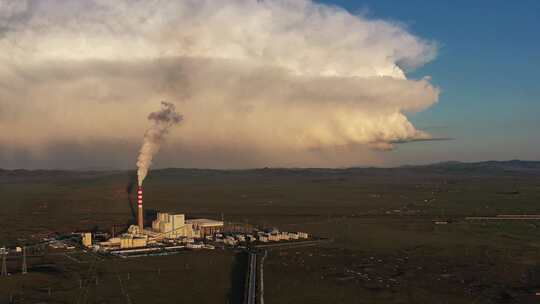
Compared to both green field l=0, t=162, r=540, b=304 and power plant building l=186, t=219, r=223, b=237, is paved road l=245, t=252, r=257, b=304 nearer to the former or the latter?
green field l=0, t=162, r=540, b=304

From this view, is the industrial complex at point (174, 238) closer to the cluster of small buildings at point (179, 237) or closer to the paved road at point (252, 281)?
the cluster of small buildings at point (179, 237)

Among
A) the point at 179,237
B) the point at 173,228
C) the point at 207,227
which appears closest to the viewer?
the point at 179,237

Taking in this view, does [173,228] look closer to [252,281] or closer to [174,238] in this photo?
[174,238]

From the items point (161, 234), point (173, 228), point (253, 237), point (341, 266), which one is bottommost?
point (341, 266)

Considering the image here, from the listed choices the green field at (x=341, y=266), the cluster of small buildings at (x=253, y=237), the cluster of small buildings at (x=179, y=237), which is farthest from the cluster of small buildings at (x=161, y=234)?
the green field at (x=341, y=266)

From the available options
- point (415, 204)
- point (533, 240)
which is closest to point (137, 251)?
point (533, 240)

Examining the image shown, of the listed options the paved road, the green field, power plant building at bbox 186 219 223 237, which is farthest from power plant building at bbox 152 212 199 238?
the paved road

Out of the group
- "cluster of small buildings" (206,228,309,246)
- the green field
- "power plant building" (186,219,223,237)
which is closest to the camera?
the green field

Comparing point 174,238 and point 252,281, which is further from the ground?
point 174,238

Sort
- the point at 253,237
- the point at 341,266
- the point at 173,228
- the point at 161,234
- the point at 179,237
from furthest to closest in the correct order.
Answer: the point at 173,228 < the point at 179,237 < the point at 161,234 < the point at 253,237 < the point at 341,266

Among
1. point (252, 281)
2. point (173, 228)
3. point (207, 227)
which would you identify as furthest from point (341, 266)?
point (207, 227)

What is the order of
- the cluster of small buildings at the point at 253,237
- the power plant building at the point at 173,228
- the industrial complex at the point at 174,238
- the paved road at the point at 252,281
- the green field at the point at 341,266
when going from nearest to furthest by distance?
the paved road at the point at 252,281
the green field at the point at 341,266
the industrial complex at the point at 174,238
the cluster of small buildings at the point at 253,237
the power plant building at the point at 173,228
